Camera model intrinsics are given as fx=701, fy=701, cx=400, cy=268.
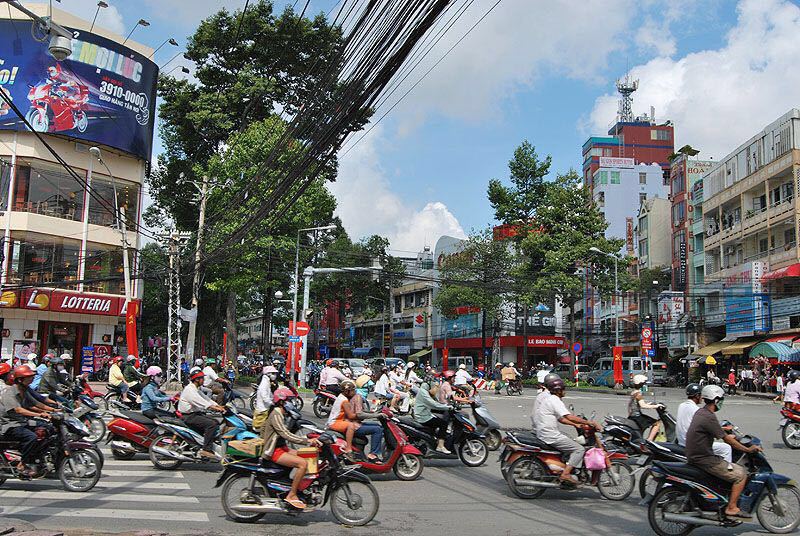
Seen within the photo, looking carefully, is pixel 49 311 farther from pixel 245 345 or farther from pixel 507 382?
pixel 245 345

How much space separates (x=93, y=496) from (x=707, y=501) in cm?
735

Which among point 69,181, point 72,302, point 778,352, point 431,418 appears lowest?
point 431,418

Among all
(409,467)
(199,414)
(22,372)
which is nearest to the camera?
(22,372)

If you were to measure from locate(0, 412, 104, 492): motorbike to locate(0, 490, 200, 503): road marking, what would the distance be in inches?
7.1

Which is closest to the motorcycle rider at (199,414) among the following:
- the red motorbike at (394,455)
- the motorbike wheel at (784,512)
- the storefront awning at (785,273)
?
the red motorbike at (394,455)

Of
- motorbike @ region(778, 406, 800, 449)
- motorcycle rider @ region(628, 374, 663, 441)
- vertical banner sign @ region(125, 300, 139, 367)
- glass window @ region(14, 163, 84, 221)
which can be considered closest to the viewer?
motorcycle rider @ region(628, 374, 663, 441)

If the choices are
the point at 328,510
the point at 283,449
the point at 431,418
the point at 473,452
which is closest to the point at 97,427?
the point at 431,418

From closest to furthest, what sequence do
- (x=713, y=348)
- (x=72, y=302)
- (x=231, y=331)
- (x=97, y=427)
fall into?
(x=97, y=427)
(x=72, y=302)
(x=231, y=331)
(x=713, y=348)

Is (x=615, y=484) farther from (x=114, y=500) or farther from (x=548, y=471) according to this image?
(x=114, y=500)

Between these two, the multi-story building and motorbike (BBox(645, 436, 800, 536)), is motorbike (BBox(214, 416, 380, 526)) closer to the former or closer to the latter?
motorbike (BBox(645, 436, 800, 536))

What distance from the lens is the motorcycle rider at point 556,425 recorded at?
8820 millimetres

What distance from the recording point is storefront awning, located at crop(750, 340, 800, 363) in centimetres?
3319

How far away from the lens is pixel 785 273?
115ft

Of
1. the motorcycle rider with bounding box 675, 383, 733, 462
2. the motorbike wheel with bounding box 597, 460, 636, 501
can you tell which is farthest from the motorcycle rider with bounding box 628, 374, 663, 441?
the motorcycle rider with bounding box 675, 383, 733, 462
